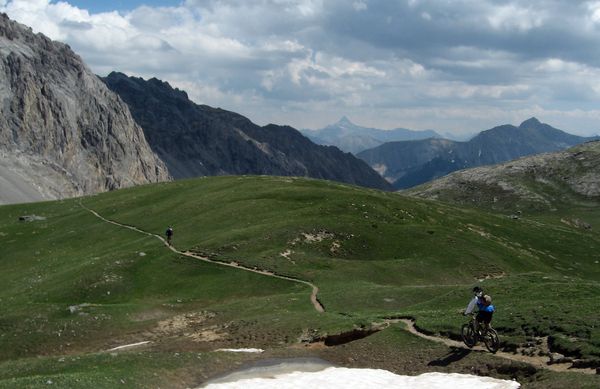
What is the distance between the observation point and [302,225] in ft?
244

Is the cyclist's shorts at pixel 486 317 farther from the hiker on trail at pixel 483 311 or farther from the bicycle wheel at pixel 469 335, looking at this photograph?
the bicycle wheel at pixel 469 335

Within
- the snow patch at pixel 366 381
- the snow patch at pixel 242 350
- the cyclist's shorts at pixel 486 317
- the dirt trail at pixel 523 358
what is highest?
the cyclist's shorts at pixel 486 317

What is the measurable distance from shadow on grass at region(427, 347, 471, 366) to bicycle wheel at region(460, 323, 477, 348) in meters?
0.55

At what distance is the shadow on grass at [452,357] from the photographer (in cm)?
3053

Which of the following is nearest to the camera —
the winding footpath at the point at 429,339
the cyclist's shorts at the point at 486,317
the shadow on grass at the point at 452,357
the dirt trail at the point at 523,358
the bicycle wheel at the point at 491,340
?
the dirt trail at the point at 523,358

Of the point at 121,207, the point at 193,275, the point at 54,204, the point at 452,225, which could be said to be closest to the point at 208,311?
the point at 193,275

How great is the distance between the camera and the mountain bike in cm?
3102

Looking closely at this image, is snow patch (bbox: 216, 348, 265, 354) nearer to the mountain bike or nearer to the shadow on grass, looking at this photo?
the shadow on grass

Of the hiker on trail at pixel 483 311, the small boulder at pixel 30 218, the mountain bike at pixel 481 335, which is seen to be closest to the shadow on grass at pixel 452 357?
the mountain bike at pixel 481 335

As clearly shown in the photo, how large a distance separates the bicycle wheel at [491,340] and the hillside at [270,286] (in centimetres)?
90

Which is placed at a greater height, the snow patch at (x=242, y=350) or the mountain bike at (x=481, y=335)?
the mountain bike at (x=481, y=335)

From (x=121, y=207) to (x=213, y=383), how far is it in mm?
83635

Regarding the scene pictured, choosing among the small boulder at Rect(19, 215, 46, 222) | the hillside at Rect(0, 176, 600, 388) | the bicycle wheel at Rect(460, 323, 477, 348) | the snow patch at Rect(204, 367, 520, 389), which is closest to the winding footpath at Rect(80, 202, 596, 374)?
the bicycle wheel at Rect(460, 323, 477, 348)

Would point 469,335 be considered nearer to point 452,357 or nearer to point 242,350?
point 452,357
